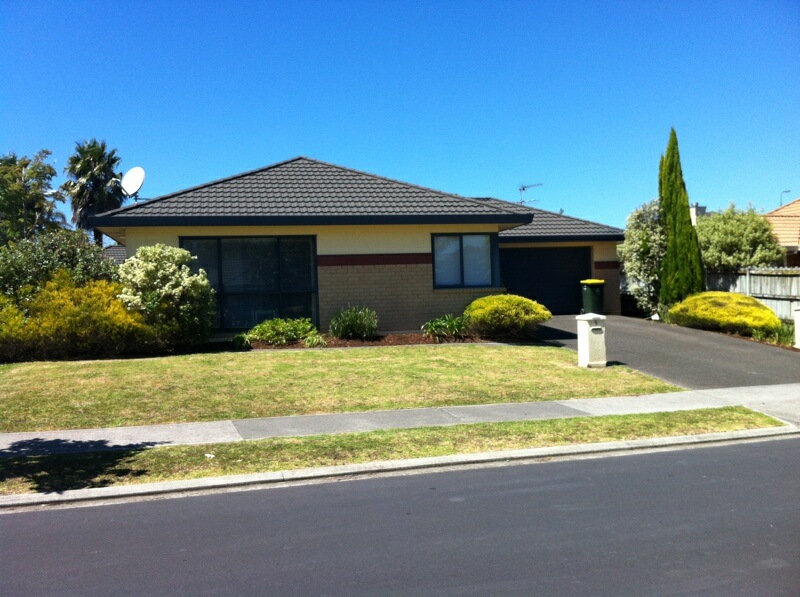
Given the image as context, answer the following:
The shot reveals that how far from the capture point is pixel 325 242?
18281mm

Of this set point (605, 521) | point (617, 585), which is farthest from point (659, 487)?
point (617, 585)

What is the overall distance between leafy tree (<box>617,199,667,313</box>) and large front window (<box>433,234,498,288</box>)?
234 inches

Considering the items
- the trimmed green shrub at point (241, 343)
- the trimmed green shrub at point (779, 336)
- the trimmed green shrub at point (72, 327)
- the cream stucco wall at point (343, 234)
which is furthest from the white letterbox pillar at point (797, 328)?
the trimmed green shrub at point (72, 327)

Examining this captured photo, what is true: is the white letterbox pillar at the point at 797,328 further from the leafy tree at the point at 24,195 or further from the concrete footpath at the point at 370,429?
the leafy tree at the point at 24,195

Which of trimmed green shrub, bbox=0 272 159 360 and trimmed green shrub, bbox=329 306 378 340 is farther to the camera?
trimmed green shrub, bbox=329 306 378 340

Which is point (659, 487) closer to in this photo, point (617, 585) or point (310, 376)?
point (617, 585)

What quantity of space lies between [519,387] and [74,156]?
1365 inches

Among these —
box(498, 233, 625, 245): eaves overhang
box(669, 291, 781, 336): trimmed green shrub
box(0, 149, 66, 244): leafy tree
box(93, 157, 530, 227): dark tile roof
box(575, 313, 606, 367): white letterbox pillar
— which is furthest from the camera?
box(0, 149, 66, 244): leafy tree

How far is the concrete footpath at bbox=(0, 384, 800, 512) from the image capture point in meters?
7.16

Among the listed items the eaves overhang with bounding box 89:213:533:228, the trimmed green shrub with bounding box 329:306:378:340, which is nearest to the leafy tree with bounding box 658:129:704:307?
the eaves overhang with bounding box 89:213:533:228

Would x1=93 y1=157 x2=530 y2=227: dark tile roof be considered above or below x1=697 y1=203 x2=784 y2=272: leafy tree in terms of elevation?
above

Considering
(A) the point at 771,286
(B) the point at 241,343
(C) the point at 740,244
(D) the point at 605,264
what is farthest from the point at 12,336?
(C) the point at 740,244

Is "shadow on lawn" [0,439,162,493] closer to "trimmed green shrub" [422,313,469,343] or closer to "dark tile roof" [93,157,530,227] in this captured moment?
"dark tile roof" [93,157,530,227]

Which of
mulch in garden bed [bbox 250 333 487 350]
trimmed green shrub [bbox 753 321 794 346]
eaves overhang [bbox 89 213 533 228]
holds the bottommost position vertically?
trimmed green shrub [bbox 753 321 794 346]
